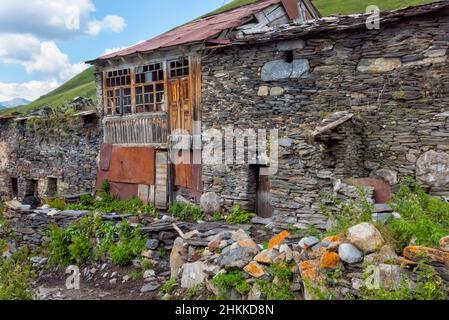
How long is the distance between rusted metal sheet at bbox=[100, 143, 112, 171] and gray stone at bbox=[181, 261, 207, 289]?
7463 mm

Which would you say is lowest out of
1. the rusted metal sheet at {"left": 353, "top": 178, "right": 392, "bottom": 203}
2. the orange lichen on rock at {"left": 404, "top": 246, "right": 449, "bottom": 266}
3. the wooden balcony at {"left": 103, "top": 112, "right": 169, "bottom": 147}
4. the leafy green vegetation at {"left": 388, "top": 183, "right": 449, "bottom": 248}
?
the orange lichen on rock at {"left": 404, "top": 246, "right": 449, "bottom": 266}

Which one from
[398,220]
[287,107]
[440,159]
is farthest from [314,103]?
[398,220]

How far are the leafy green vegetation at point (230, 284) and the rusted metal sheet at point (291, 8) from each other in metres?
9.54

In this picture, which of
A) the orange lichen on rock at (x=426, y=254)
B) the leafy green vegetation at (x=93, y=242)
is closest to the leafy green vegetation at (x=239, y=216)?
the leafy green vegetation at (x=93, y=242)

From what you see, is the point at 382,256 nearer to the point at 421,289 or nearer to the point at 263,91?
the point at 421,289

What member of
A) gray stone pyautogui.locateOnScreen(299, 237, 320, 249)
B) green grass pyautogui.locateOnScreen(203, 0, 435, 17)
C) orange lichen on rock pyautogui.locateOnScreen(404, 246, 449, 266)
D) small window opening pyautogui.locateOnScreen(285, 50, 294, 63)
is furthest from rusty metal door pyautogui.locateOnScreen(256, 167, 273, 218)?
green grass pyautogui.locateOnScreen(203, 0, 435, 17)

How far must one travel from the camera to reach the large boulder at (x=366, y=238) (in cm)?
491

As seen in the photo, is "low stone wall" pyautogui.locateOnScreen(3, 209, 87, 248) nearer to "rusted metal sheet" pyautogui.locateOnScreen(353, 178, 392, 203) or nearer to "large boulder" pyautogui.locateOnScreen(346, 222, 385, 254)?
"rusted metal sheet" pyautogui.locateOnScreen(353, 178, 392, 203)

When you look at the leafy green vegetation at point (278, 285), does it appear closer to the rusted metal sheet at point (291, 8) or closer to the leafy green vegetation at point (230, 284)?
the leafy green vegetation at point (230, 284)

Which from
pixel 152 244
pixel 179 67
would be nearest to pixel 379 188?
pixel 152 244

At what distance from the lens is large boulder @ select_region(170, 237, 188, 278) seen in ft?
25.0

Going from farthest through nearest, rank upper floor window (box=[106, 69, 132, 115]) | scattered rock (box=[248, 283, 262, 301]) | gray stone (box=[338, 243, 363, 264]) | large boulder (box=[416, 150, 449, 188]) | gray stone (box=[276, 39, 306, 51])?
upper floor window (box=[106, 69, 132, 115]) → gray stone (box=[276, 39, 306, 51]) → large boulder (box=[416, 150, 449, 188]) → scattered rock (box=[248, 283, 262, 301]) → gray stone (box=[338, 243, 363, 264])
